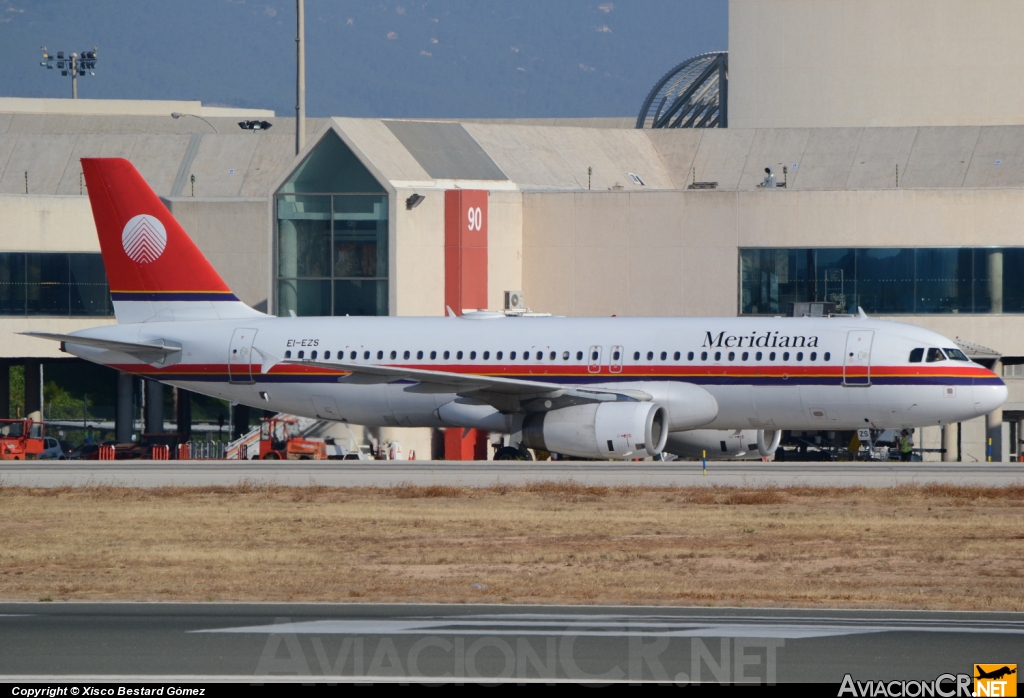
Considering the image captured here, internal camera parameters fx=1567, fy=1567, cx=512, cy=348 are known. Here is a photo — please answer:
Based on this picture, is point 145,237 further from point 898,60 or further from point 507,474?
point 898,60

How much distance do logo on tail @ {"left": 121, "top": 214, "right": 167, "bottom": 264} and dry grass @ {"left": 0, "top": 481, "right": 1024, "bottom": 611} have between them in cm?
1090

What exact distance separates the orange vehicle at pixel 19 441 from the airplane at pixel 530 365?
12.3m

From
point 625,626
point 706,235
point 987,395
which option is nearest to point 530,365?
point 987,395

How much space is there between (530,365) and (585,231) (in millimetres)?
16372

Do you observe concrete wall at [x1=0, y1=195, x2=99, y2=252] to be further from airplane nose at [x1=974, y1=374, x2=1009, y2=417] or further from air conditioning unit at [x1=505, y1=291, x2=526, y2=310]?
airplane nose at [x1=974, y1=374, x2=1009, y2=417]

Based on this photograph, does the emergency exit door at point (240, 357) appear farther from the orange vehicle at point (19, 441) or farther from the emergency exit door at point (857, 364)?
the emergency exit door at point (857, 364)

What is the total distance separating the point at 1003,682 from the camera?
13117mm

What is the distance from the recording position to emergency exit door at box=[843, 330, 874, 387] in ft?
126

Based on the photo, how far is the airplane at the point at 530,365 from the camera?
38656 mm

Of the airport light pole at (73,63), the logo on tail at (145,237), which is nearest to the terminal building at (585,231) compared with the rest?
the logo on tail at (145,237)

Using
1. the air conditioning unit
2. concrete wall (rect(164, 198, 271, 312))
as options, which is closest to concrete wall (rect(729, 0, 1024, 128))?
the air conditioning unit

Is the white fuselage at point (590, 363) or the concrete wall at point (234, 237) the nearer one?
the white fuselage at point (590, 363)

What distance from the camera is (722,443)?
42062 millimetres

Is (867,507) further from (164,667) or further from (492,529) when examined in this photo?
(164,667)
